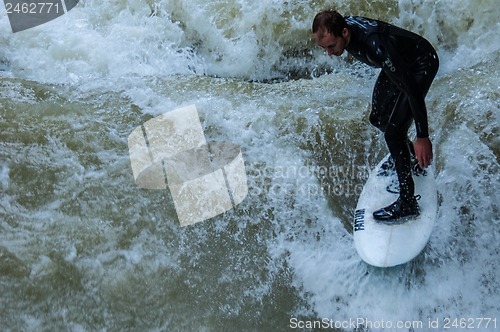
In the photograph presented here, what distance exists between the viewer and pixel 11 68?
13.4ft

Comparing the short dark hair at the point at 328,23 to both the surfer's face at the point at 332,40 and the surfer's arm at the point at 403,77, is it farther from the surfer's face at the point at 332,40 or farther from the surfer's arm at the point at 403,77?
the surfer's arm at the point at 403,77

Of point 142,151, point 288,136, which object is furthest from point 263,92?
point 142,151

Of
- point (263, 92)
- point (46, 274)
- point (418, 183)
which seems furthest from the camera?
point (263, 92)

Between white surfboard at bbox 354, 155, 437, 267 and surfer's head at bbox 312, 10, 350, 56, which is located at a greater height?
surfer's head at bbox 312, 10, 350, 56

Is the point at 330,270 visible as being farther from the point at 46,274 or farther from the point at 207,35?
the point at 207,35

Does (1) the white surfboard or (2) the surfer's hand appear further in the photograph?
(1) the white surfboard

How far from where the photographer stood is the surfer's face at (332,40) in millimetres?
2172

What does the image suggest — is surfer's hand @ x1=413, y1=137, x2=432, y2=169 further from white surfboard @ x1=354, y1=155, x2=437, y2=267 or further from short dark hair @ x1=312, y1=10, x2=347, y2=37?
short dark hair @ x1=312, y1=10, x2=347, y2=37

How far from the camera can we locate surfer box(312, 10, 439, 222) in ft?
7.26

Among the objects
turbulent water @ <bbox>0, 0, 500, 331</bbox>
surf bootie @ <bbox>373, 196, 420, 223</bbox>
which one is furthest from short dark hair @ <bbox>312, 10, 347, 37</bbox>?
turbulent water @ <bbox>0, 0, 500, 331</bbox>

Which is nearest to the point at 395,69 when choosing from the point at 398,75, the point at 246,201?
the point at 398,75

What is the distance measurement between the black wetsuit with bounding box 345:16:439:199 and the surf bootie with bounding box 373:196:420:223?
0.05 m

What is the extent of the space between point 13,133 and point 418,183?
230 cm

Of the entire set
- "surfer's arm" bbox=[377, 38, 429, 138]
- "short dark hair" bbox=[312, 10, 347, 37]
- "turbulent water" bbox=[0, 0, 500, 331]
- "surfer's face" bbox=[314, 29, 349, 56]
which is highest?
"short dark hair" bbox=[312, 10, 347, 37]
